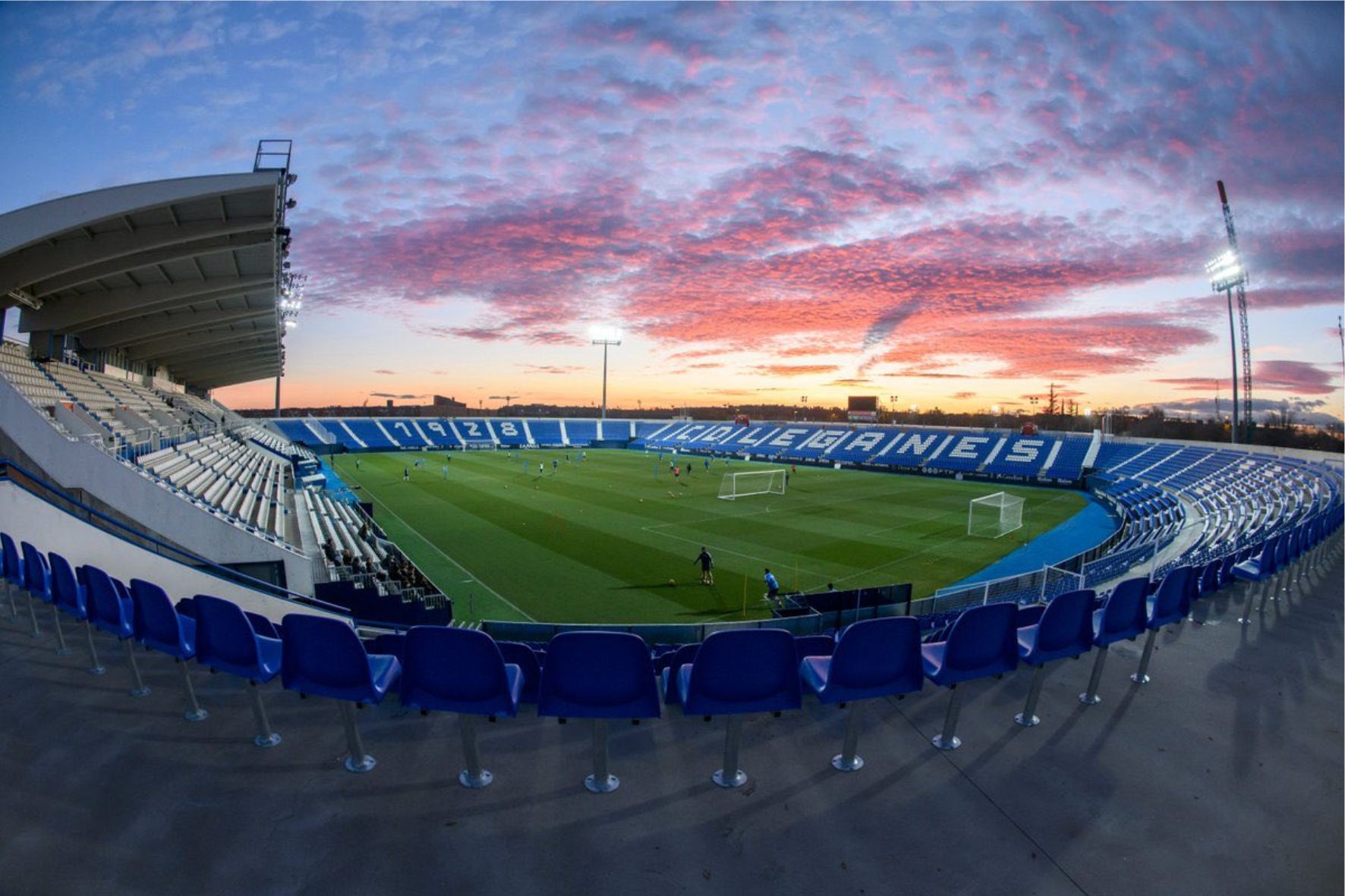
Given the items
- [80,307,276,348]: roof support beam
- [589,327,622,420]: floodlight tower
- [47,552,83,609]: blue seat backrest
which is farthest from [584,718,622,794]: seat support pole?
[589,327,622,420]: floodlight tower

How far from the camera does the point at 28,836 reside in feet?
10.4

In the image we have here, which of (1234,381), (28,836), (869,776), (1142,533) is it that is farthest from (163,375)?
(1234,381)

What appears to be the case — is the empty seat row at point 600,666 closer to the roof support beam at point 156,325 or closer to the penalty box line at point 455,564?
the penalty box line at point 455,564

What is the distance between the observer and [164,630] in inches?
182

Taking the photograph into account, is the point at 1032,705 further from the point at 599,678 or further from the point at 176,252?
the point at 176,252

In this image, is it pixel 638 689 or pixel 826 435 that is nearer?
pixel 638 689

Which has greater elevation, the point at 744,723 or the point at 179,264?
the point at 179,264

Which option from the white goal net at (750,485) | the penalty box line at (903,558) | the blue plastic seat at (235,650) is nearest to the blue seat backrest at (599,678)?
the blue plastic seat at (235,650)

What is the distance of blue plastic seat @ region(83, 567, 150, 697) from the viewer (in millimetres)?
4816

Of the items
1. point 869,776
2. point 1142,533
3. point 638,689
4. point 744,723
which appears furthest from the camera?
point 1142,533

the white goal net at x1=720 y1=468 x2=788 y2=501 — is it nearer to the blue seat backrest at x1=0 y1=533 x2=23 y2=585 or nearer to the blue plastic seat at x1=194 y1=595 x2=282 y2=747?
the blue seat backrest at x1=0 y1=533 x2=23 y2=585

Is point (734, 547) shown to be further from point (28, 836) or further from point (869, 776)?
point (28, 836)

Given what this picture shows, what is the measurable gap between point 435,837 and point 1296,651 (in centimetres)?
867

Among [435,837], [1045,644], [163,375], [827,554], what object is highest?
[163,375]
